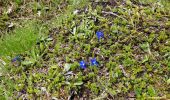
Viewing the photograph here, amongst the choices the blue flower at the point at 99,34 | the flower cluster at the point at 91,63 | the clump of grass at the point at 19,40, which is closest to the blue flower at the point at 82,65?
the flower cluster at the point at 91,63

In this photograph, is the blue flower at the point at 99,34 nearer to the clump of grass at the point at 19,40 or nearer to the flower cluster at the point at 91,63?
the flower cluster at the point at 91,63

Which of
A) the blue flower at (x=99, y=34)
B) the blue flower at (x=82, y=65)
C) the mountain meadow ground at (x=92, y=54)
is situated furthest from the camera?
the blue flower at (x=99, y=34)

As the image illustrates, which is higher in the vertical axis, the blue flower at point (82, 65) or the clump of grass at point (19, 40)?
the clump of grass at point (19, 40)

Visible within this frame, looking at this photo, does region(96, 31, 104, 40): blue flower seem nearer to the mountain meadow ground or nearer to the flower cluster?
the mountain meadow ground

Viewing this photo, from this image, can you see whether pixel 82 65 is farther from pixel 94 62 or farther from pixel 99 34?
pixel 99 34

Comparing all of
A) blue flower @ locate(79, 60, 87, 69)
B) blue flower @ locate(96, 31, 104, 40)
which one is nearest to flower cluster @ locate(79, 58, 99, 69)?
blue flower @ locate(79, 60, 87, 69)

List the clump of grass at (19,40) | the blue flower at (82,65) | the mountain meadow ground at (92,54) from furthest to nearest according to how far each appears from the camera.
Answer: the clump of grass at (19,40) < the blue flower at (82,65) < the mountain meadow ground at (92,54)

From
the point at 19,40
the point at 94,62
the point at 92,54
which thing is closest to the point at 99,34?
the point at 92,54

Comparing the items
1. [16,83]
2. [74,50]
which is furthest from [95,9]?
[16,83]
